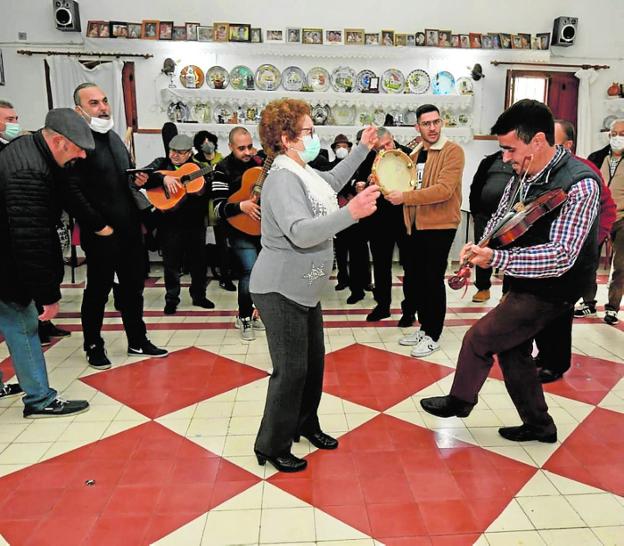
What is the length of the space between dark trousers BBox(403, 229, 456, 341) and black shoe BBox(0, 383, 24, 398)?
2583 millimetres

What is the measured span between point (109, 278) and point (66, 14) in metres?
5.14

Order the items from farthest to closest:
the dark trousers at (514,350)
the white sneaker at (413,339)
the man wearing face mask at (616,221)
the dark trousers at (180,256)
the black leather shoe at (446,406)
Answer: the dark trousers at (180,256) < the man wearing face mask at (616,221) < the white sneaker at (413,339) < the black leather shoe at (446,406) < the dark trousers at (514,350)

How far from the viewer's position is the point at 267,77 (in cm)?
709

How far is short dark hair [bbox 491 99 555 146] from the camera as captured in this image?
6.75 feet

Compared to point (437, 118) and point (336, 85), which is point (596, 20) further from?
point (437, 118)

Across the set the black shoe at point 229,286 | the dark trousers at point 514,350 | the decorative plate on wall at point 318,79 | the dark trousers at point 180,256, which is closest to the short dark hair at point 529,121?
the dark trousers at point 514,350

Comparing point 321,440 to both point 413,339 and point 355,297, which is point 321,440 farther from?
point 355,297

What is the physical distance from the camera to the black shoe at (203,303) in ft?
15.6

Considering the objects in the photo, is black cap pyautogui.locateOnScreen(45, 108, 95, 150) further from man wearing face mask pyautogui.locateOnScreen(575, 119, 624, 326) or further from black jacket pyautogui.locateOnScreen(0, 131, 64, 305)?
man wearing face mask pyautogui.locateOnScreen(575, 119, 624, 326)

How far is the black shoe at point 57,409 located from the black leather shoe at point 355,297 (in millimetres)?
2700

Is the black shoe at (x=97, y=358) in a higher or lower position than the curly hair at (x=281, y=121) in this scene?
lower

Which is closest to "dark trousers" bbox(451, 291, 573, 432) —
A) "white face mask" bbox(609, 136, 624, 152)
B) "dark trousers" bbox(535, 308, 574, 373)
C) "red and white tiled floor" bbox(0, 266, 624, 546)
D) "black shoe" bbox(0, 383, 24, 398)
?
"red and white tiled floor" bbox(0, 266, 624, 546)

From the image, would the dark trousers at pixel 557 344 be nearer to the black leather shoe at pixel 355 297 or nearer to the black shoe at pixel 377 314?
the black shoe at pixel 377 314

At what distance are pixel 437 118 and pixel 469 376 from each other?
173cm
